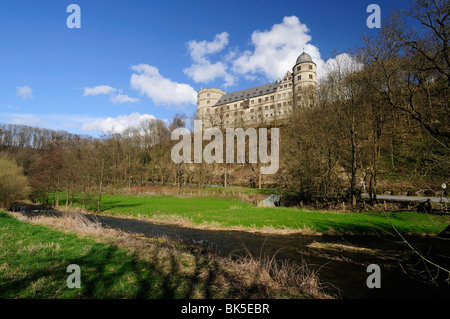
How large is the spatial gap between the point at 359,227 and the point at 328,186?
27.7 ft

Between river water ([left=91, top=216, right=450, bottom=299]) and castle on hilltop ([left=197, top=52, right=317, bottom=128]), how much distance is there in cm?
4410

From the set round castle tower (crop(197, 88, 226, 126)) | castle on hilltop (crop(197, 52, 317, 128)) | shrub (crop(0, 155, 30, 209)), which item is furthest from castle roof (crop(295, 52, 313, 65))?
shrub (crop(0, 155, 30, 209))

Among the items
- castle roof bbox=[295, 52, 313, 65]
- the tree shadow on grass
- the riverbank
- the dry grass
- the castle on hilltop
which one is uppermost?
castle roof bbox=[295, 52, 313, 65]

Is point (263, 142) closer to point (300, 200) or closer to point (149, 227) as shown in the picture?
point (300, 200)

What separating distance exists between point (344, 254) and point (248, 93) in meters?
97.3

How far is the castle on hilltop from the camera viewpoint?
69.9 m

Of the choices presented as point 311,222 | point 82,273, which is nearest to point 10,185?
point 82,273

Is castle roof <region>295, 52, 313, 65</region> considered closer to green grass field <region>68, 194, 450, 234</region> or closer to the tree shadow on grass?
green grass field <region>68, 194, 450, 234</region>

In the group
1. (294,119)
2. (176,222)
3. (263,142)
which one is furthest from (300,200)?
(263,142)

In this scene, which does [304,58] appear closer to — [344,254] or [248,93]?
[248,93]

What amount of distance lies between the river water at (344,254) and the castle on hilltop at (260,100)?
44.1 m

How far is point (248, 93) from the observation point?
101 m

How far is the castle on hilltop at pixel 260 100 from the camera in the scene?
69.9 m

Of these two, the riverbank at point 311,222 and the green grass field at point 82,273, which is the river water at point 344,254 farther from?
the green grass field at point 82,273
